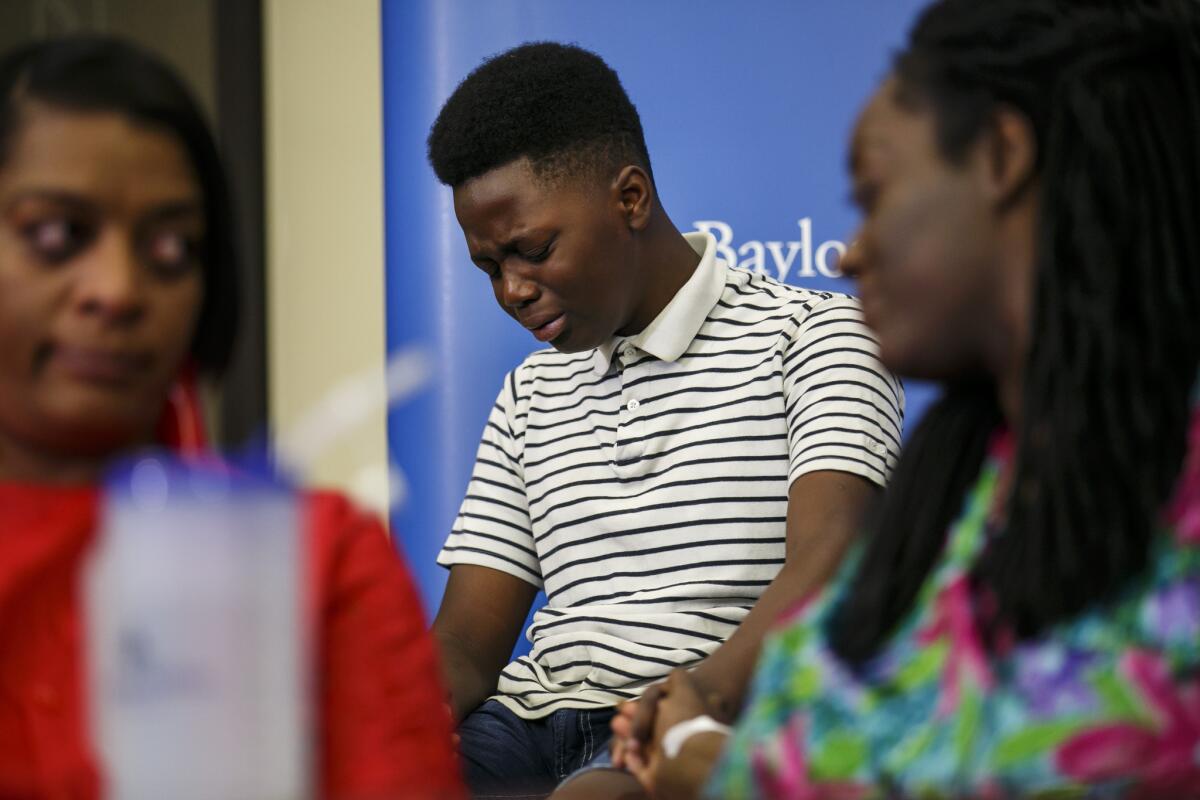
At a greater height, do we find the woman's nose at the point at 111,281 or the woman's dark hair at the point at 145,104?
the woman's dark hair at the point at 145,104

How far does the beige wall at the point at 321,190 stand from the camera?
2328 millimetres

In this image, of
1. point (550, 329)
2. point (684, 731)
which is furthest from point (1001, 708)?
point (550, 329)

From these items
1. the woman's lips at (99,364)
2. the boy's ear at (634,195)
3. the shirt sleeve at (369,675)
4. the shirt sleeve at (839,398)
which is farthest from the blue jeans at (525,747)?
the woman's lips at (99,364)

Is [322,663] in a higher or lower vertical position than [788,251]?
lower

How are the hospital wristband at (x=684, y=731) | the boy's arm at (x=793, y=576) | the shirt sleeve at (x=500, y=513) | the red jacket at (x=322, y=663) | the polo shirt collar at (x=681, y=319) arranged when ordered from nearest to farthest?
the red jacket at (x=322, y=663), the hospital wristband at (x=684, y=731), the boy's arm at (x=793, y=576), the polo shirt collar at (x=681, y=319), the shirt sleeve at (x=500, y=513)

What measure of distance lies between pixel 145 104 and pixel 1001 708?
632 millimetres

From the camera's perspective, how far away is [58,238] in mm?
850

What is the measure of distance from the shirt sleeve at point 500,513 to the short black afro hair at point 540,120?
12.3 inches

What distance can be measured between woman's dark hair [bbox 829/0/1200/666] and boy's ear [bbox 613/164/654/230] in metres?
0.88

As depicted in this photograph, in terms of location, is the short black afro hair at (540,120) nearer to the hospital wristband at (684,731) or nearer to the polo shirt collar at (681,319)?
the polo shirt collar at (681,319)

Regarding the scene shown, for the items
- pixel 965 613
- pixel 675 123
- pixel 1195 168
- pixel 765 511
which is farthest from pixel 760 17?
pixel 965 613

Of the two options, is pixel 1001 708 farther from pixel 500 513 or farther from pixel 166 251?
pixel 500 513

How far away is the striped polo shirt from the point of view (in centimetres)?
166

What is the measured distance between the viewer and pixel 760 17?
231 centimetres
